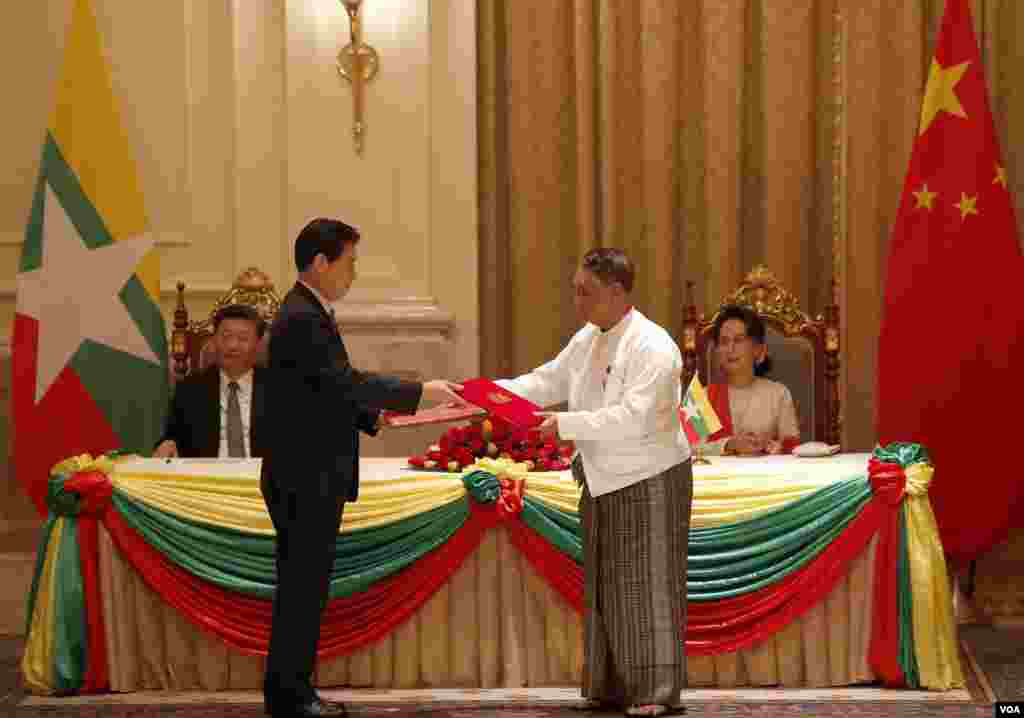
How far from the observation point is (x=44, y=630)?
477 cm

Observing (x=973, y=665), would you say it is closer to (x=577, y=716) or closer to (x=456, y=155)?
(x=577, y=716)

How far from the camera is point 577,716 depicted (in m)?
4.45

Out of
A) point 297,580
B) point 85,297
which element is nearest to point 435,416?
point 297,580

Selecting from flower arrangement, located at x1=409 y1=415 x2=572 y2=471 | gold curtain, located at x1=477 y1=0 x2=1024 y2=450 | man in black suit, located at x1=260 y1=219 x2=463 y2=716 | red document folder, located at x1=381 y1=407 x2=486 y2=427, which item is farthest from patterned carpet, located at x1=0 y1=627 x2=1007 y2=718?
gold curtain, located at x1=477 y1=0 x2=1024 y2=450

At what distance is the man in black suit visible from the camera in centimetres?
426

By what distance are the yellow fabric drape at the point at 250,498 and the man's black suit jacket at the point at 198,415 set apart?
63 centimetres

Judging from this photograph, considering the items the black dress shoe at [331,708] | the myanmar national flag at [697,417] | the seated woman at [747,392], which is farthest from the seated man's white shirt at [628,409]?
the seated woman at [747,392]

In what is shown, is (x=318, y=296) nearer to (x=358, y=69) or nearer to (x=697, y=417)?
(x=697, y=417)

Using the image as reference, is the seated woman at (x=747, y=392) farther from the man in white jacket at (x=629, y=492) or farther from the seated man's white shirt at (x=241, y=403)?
the seated man's white shirt at (x=241, y=403)

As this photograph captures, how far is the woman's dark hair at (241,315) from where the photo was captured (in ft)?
18.1

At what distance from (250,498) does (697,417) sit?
55.8 inches

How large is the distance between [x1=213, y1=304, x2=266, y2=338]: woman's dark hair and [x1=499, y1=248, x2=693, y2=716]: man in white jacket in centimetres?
156

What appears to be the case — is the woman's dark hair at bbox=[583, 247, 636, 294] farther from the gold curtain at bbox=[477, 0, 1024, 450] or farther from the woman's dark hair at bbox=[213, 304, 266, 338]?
the gold curtain at bbox=[477, 0, 1024, 450]

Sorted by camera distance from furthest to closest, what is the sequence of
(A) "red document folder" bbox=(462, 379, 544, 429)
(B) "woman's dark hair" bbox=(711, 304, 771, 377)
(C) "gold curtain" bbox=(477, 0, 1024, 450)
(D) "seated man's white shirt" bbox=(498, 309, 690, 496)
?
(C) "gold curtain" bbox=(477, 0, 1024, 450) → (B) "woman's dark hair" bbox=(711, 304, 771, 377) → (A) "red document folder" bbox=(462, 379, 544, 429) → (D) "seated man's white shirt" bbox=(498, 309, 690, 496)
